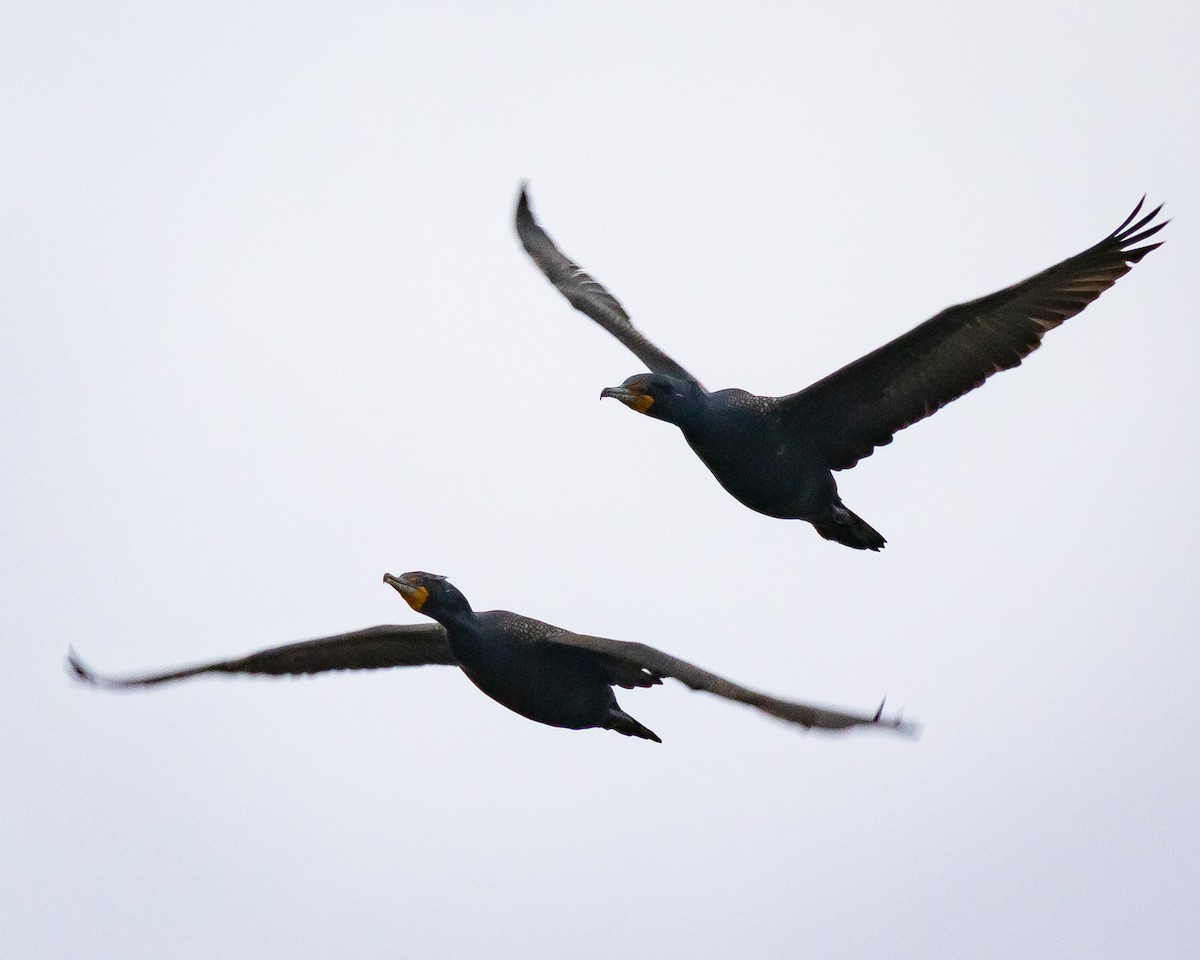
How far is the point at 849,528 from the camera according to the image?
58.5 ft

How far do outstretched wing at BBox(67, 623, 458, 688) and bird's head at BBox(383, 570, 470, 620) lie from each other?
1029mm

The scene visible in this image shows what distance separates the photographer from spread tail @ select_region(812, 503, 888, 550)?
17.8 metres

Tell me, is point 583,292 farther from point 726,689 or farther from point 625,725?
point 726,689

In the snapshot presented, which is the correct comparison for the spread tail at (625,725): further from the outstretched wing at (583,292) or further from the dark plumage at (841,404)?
the outstretched wing at (583,292)

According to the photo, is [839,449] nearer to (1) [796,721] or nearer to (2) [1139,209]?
(2) [1139,209]

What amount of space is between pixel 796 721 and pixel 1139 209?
17.2 feet

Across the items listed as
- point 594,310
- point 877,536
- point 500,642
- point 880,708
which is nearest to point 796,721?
point 880,708

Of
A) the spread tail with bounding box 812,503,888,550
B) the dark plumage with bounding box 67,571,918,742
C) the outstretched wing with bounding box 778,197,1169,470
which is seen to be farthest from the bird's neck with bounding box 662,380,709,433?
the dark plumage with bounding box 67,571,918,742

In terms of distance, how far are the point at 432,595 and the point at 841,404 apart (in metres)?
3.57

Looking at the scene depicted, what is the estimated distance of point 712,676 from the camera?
1409 centimetres

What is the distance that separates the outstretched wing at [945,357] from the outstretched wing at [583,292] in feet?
5.25

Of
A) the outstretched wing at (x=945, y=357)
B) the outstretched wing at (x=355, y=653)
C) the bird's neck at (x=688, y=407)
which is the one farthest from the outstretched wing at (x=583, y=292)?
the outstretched wing at (x=355, y=653)

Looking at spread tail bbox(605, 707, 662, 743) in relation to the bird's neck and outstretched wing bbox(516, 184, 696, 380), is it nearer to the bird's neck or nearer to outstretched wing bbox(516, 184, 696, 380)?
the bird's neck

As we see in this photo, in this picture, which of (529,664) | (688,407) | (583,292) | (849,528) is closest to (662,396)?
(688,407)
